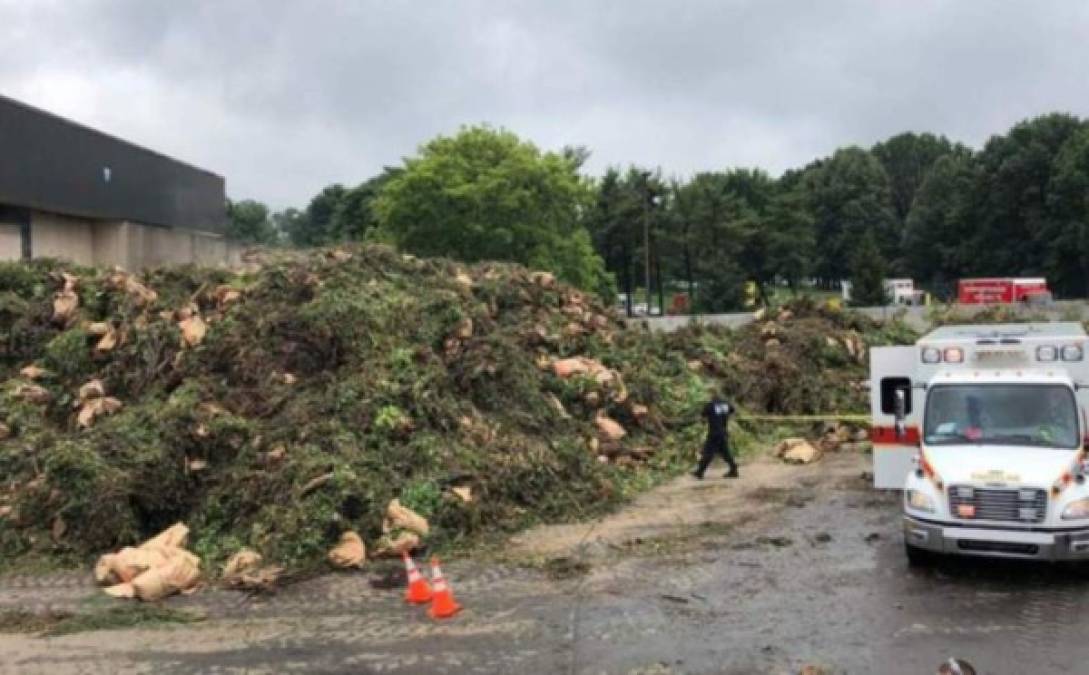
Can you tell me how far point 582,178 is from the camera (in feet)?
178

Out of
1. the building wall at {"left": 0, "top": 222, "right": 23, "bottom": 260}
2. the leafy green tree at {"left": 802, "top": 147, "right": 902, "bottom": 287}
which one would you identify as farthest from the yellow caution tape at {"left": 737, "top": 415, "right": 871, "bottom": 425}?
the leafy green tree at {"left": 802, "top": 147, "right": 902, "bottom": 287}

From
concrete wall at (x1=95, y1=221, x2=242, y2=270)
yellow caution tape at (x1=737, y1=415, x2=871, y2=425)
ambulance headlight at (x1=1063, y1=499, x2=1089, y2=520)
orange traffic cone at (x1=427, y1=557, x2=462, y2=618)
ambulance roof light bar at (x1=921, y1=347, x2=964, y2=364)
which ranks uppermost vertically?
concrete wall at (x1=95, y1=221, x2=242, y2=270)

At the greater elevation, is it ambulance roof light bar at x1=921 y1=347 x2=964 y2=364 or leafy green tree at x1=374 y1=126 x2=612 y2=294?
leafy green tree at x1=374 y1=126 x2=612 y2=294

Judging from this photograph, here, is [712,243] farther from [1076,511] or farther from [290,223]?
[290,223]

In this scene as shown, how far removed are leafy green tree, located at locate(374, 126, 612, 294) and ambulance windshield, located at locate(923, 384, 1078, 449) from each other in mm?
38501

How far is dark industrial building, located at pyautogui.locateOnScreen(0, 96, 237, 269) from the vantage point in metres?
25.5

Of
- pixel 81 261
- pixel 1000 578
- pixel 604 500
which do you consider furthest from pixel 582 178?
pixel 1000 578

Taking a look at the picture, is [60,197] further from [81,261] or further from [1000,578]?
[1000,578]

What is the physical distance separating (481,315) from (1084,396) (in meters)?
9.60

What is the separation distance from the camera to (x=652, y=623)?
29.0 ft

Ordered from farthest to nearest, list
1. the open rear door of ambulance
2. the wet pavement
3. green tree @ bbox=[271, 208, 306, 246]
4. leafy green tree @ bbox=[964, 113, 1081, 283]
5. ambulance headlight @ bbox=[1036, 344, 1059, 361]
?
green tree @ bbox=[271, 208, 306, 246]
leafy green tree @ bbox=[964, 113, 1081, 283]
the open rear door of ambulance
ambulance headlight @ bbox=[1036, 344, 1059, 361]
the wet pavement

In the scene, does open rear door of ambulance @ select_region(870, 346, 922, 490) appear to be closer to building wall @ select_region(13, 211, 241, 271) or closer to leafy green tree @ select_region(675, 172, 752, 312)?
building wall @ select_region(13, 211, 241, 271)

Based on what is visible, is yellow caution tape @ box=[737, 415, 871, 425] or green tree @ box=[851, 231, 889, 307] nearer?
yellow caution tape @ box=[737, 415, 871, 425]

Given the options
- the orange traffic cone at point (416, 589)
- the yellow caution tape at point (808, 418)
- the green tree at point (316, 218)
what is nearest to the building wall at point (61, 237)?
the yellow caution tape at point (808, 418)
